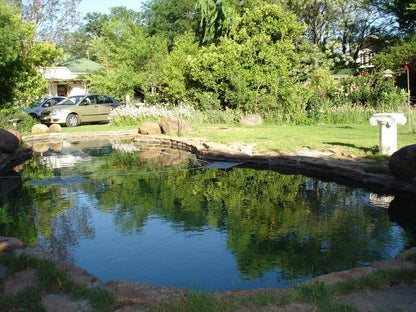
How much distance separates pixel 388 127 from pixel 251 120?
892 cm

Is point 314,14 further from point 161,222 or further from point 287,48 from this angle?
point 161,222

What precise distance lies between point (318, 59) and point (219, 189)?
2499 cm

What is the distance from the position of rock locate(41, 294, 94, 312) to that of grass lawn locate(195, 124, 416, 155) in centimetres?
783

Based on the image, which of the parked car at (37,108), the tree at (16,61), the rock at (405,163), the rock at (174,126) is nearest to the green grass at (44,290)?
the rock at (405,163)

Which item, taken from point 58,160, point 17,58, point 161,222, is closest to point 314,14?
point 17,58

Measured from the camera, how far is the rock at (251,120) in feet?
58.0

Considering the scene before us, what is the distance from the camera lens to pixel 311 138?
12461 mm

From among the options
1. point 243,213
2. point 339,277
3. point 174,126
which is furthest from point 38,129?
point 339,277

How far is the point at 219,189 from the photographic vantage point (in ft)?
27.6

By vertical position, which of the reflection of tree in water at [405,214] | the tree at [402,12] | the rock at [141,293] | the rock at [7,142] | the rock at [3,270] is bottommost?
the reflection of tree in water at [405,214]

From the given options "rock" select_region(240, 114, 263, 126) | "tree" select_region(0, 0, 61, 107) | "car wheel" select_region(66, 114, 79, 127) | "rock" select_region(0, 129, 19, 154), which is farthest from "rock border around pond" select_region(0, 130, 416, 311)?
"rock" select_region(0, 129, 19, 154)

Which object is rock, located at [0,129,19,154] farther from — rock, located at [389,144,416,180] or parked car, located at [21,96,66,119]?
parked car, located at [21,96,66,119]

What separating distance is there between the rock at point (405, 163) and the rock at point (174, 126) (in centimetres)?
964

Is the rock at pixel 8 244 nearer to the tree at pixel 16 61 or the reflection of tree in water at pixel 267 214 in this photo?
the reflection of tree in water at pixel 267 214
